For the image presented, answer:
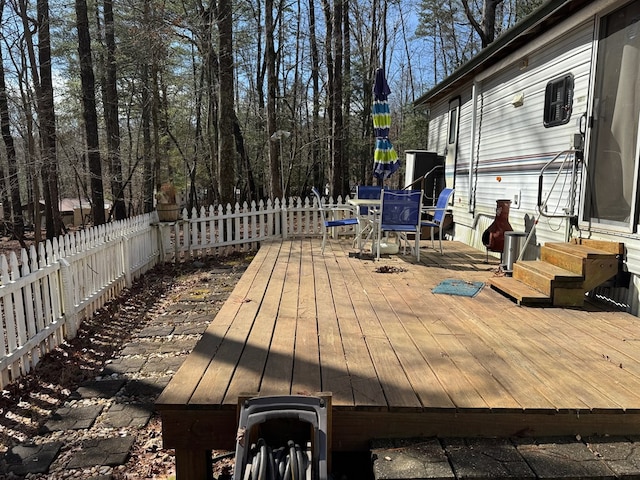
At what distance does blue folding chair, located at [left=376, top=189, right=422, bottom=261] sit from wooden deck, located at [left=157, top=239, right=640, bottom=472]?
1480 mm

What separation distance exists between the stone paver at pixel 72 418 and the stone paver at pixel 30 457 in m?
0.17

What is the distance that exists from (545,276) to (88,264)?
4235mm

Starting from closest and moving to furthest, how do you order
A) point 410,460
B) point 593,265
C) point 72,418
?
1. point 410,460
2. point 72,418
3. point 593,265

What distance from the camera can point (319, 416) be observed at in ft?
5.65

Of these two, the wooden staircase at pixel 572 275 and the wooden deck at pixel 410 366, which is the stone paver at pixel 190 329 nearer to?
the wooden deck at pixel 410 366

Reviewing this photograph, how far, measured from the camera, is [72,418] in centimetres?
257

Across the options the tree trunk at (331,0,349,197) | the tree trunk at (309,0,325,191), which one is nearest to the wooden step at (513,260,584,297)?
the tree trunk at (331,0,349,197)

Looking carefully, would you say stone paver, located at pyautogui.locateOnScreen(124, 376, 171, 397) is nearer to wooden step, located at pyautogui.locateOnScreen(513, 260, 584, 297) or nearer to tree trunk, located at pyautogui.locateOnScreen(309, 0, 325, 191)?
wooden step, located at pyautogui.locateOnScreen(513, 260, 584, 297)

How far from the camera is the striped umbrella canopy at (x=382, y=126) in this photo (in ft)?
23.2

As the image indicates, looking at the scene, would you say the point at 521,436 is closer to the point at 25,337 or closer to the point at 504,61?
the point at 25,337

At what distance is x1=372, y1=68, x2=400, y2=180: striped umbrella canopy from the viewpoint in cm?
708

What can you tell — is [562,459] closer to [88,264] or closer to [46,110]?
[88,264]

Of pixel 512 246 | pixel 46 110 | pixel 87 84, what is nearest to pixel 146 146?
pixel 87 84

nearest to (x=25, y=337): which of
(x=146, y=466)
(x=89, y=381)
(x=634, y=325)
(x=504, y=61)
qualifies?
(x=89, y=381)
